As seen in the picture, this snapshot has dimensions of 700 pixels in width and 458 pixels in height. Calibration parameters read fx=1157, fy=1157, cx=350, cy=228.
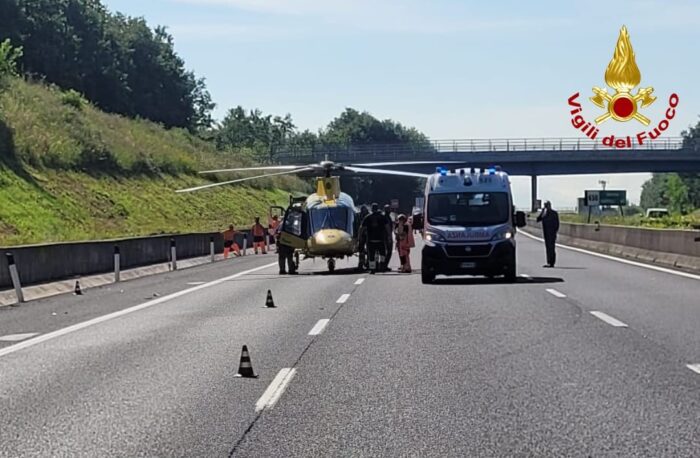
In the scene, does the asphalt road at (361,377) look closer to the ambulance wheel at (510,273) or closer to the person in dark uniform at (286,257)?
the ambulance wheel at (510,273)

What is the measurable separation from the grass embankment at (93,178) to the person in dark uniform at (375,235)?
1903 centimetres

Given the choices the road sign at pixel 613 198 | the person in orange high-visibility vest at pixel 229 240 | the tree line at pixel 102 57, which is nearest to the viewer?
the person in orange high-visibility vest at pixel 229 240

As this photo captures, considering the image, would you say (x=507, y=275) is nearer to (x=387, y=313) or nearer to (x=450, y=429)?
(x=387, y=313)

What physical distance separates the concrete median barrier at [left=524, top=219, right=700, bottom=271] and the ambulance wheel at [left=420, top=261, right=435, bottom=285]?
7424 mm

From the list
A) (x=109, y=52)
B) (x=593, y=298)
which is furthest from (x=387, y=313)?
(x=109, y=52)

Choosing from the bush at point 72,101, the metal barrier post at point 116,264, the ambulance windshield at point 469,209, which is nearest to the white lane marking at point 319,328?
the ambulance windshield at point 469,209

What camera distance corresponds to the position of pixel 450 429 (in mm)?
8641

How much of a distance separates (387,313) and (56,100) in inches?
2507

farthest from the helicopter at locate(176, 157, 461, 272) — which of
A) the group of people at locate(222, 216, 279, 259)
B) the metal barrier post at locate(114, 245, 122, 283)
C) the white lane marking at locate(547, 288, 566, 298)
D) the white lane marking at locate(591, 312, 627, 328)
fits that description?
the white lane marking at locate(591, 312, 627, 328)

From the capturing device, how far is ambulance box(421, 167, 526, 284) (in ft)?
81.8

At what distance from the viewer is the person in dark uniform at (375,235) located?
3061cm

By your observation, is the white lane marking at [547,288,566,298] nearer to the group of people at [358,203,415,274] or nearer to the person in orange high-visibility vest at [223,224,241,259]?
the group of people at [358,203,415,274]

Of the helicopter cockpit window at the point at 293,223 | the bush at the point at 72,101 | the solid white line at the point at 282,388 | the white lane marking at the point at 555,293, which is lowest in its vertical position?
the white lane marking at the point at 555,293

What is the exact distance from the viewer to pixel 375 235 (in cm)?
3070
